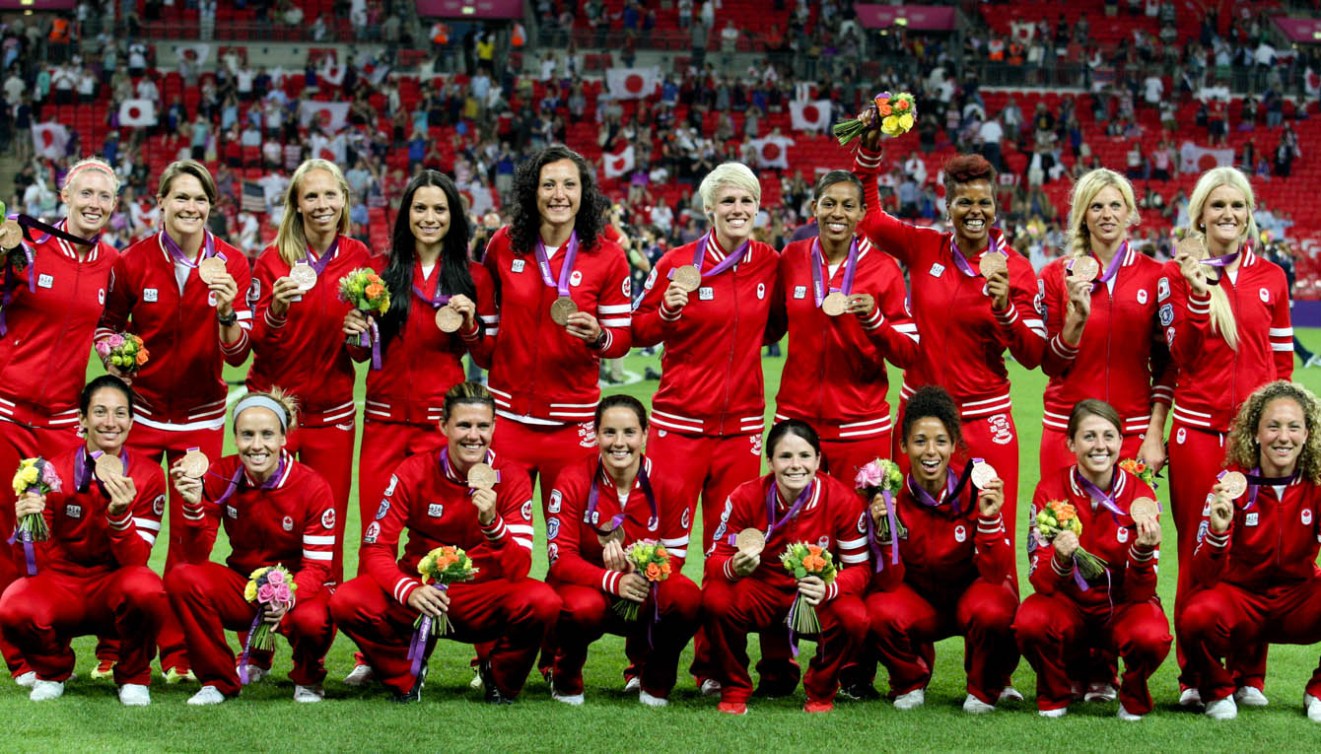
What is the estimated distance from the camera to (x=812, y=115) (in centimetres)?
3328

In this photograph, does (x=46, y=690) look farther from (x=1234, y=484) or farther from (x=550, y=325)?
(x=1234, y=484)

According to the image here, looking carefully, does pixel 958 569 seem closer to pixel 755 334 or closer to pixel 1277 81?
pixel 755 334

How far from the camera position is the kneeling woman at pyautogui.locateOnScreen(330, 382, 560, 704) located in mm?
6145

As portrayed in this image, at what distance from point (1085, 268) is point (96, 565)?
14.0ft

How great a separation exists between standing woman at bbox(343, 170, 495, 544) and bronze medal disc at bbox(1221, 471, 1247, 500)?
10.1 feet

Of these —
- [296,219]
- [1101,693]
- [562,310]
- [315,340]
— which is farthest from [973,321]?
[296,219]

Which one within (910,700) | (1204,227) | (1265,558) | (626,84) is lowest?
(910,700)

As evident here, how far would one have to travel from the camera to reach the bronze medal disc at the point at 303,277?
6520mm

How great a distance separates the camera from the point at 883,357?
6.66 metres

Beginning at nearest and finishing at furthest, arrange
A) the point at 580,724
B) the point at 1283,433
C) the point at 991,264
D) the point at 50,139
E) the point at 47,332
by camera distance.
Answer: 1. the point at 580,724
2. the point at 1283,433
3. the point at 991,264
4. the point at 47,332
5. the point at 50,139

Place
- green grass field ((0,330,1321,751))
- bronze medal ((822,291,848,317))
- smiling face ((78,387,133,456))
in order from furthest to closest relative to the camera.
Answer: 1. bronze medal ((822,291,848,317))
2. smiling face ((78,387,133,456))
3. green grass field ((0,330,1321,751))

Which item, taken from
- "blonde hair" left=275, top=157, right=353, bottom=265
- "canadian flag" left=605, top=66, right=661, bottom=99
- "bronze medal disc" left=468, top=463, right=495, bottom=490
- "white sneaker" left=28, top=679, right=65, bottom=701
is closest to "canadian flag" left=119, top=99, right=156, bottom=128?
"canadian flag" left=605, top=66, right=661, bottom=99

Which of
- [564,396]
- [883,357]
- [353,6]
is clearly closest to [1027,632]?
[883,357]

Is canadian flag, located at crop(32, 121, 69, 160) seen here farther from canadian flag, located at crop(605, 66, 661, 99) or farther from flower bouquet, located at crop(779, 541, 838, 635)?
flower bouquet, located at crop(779, 541, 838, 635)
